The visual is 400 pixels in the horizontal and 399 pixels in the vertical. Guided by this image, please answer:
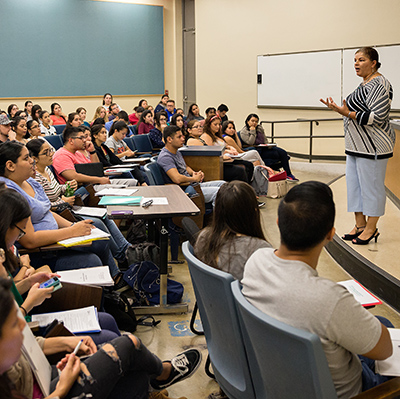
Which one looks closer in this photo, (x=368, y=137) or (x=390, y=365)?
(x=390, y=365)

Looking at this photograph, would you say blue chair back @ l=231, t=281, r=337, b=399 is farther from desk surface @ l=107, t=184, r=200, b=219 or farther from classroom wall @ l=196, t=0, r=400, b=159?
classroom wall @ l=196, t=0, r=400, b=159

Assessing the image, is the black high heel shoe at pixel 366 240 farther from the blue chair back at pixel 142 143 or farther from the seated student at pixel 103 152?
the blue chair back at pixel 142 143

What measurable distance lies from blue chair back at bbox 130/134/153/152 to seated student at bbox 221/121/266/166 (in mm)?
1110

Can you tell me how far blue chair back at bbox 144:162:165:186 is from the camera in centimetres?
445

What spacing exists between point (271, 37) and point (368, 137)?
7.14 meters

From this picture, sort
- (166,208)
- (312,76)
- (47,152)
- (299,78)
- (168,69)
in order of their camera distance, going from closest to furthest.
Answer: (166,208) < (47,152) < (312,76) < (299,78) < (168,69)

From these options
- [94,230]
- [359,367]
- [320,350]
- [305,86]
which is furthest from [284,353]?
[305,86]

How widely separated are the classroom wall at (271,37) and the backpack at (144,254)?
20.9 ft

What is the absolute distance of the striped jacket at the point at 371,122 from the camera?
368 cm

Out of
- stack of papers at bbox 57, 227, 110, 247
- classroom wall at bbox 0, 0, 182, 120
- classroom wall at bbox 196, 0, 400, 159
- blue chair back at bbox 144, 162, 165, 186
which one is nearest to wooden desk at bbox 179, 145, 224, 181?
blue chair back at bbox 144, 162, 165, 186

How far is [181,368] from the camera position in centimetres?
223

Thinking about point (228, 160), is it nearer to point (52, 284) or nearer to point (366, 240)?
point (366, 240)

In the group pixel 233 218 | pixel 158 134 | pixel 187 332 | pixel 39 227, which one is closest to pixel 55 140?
pixel 158 134

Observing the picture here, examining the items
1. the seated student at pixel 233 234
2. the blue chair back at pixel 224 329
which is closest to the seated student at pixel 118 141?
the seated student at pixel 233 234
